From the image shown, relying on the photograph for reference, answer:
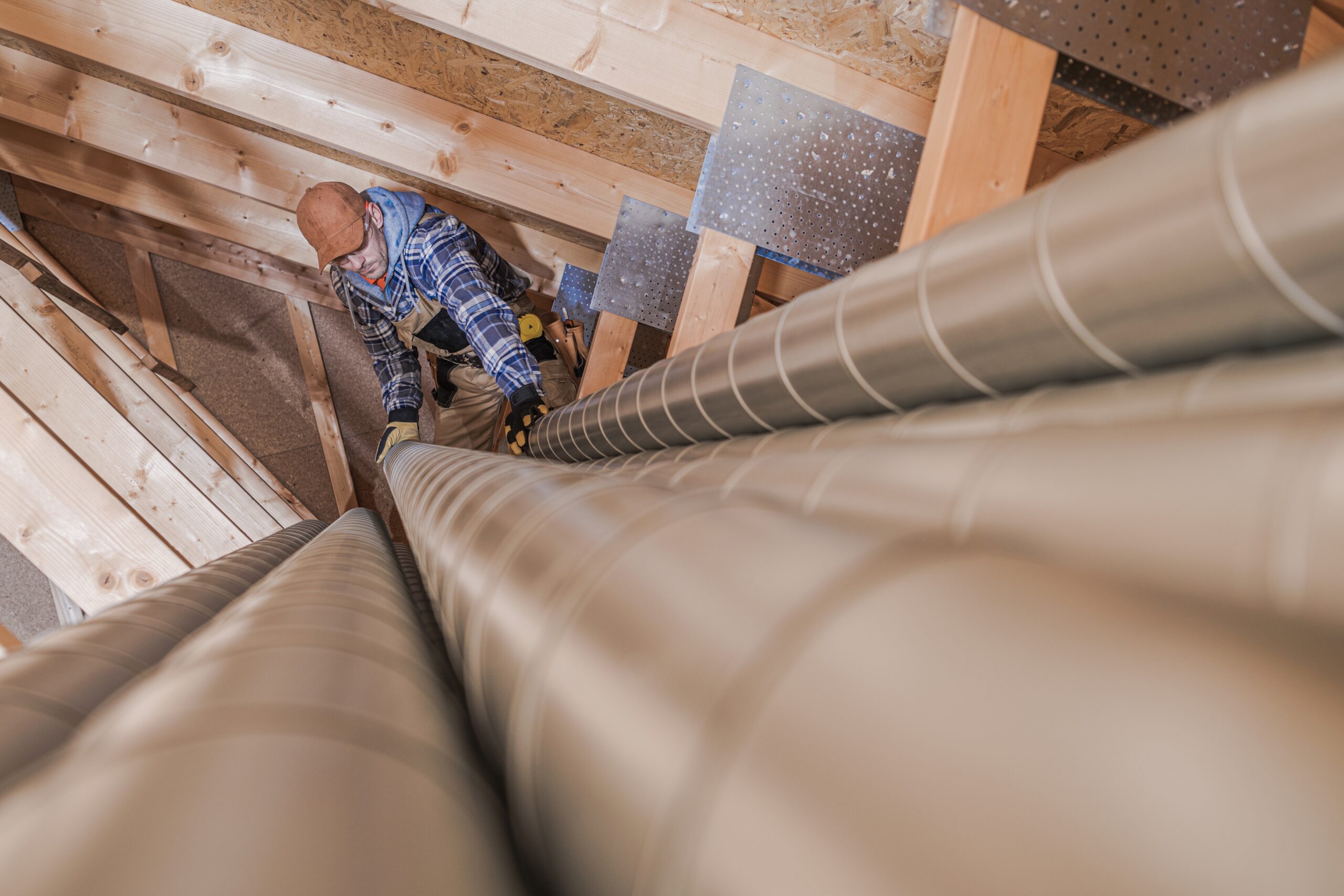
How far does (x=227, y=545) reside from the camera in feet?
9.15

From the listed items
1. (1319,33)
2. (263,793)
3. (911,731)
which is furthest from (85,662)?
(1319,33)

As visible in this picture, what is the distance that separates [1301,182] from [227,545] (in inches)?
124

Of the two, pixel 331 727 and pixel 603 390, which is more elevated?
pixel 603 390

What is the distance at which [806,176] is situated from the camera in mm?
1688

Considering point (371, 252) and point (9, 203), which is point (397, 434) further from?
point (9, 203)

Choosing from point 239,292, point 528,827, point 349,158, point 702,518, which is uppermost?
point 349,158

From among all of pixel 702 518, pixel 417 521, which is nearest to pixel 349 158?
pixel 417 521

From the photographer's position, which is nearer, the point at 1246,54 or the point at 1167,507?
the point at 1167,507

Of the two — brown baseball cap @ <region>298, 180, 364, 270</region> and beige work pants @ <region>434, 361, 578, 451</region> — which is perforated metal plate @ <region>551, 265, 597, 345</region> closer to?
beige work pants @ <region>434, 361, 578, 451</region>

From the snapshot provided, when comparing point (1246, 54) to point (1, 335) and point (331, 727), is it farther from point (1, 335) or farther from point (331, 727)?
point (1, 335)

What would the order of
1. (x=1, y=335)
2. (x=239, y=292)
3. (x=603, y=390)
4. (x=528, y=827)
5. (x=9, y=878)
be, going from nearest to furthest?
1. (x=9, y=878)
2. (x=528, y=827)
3. (x=603, y=390)
4. (x=1, y=335)
5. (x=239, y=292)

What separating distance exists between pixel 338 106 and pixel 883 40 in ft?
5.19

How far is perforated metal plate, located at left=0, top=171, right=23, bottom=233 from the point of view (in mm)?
3301

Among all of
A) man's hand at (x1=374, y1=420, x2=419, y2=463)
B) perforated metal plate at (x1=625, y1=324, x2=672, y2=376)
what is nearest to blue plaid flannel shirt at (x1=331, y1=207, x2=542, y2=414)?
man's hand at (x1=374, y1=420, x2=419, y2=463)
